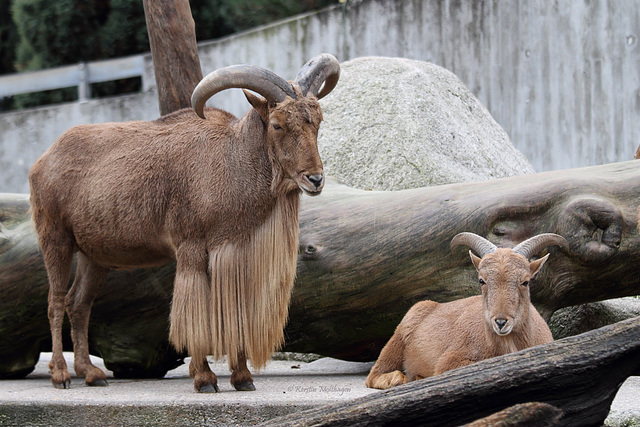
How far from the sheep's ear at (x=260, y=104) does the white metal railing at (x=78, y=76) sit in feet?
27.6

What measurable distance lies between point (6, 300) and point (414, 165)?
13.1ft

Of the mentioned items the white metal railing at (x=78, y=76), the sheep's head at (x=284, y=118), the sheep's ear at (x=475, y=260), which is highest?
the white metal railing at (x=78, y=76)

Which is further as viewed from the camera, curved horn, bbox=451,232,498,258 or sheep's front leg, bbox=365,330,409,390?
sheep's front leg, bbox=365,330,409,390

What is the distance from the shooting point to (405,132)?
27.7 feet

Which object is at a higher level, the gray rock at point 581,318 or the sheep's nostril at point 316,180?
the sheep's nostril at point 316,180

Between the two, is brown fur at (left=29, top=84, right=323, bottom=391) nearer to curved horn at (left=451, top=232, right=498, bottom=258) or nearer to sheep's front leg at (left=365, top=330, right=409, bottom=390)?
sheep's front leg at (left=365, top=330, right=409, bottom=390)

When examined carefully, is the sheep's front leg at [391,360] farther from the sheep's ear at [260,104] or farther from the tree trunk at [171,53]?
the tree trunk at [171,53]

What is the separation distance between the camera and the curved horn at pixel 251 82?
5250mm

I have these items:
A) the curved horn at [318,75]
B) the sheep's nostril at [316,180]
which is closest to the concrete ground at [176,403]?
the sheep's nostril at [316,180]

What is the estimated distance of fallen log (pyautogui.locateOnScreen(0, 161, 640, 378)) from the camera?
18.3 ft

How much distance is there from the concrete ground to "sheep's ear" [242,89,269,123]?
183 cm

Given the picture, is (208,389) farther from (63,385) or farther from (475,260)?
(475,260)

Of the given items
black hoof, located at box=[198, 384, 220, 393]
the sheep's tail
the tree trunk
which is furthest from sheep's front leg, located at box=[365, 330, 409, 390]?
the tree trunk

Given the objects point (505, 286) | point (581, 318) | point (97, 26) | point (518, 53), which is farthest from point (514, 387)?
point (97, 26)
